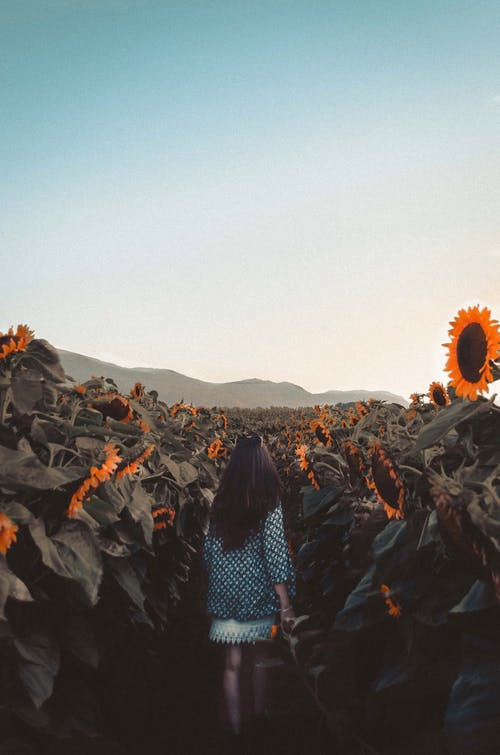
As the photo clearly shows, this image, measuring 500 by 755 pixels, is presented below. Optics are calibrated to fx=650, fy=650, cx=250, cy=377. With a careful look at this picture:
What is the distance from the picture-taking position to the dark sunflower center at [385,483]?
249 cm

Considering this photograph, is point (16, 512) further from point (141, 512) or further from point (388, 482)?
point (388, 482)

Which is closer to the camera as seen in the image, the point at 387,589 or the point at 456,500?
the point at 456,500

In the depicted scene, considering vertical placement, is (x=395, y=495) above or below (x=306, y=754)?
above

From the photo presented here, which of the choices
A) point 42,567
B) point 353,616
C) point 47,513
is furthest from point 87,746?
point 353,616

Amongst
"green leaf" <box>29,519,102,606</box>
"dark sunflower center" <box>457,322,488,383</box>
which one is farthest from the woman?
"dark sunflower center" <box>457,322,488,383</box>

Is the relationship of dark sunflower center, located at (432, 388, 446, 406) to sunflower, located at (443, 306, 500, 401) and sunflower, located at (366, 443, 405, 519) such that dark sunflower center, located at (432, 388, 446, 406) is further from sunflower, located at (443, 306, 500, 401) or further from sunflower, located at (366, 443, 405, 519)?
sunflower, located at (366, 443, 405, 519)

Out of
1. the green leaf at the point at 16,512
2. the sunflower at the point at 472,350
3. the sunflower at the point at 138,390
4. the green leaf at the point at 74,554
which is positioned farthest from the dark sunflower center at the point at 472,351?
the sunflower at the point at 138,390

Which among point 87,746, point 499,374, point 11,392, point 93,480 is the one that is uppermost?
point 499,374

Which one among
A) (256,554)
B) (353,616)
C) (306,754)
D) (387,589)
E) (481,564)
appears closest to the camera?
(481,564)

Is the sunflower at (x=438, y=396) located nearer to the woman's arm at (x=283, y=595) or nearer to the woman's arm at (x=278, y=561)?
the woman's arm at (x=278, y=561)

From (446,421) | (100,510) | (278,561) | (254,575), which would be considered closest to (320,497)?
(278,561)

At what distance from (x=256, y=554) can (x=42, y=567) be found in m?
1.83

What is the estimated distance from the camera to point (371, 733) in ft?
8.80

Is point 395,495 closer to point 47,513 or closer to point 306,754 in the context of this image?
point 47,513
